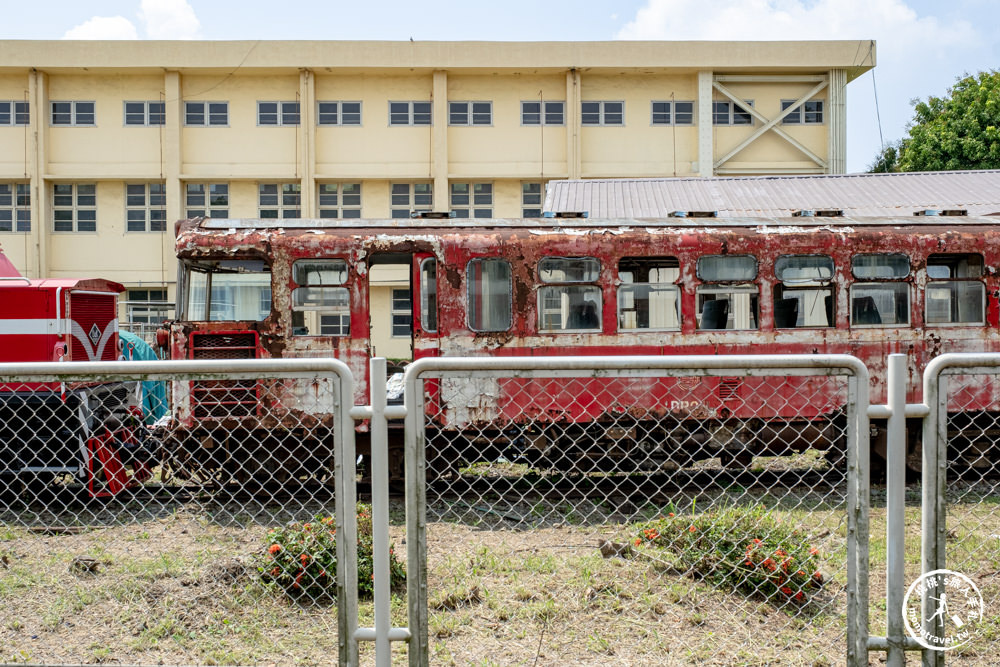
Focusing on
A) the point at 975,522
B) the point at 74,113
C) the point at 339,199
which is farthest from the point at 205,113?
the point at 975,522

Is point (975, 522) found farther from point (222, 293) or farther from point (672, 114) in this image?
point (672, 114)

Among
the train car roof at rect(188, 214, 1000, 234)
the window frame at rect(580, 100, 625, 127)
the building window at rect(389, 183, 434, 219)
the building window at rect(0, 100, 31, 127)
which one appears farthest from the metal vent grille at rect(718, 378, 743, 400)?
the building window at rect(0, 100, 31, 127)

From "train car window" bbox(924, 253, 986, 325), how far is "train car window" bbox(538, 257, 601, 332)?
→ 355 centimetres

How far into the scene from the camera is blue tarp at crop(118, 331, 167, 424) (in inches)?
413

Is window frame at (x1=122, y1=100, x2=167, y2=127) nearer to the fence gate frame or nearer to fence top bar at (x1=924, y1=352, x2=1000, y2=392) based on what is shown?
the fence gate frame

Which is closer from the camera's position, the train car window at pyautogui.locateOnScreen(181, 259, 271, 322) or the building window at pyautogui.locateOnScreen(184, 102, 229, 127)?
the train car window at pyautogui.locateOnScreen(181, 259, 271, 322)

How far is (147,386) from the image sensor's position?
1088 cm

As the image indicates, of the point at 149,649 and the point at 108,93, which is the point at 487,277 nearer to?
the point at 149,649

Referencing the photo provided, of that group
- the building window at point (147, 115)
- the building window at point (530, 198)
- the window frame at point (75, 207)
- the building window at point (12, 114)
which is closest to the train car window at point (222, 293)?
the building window at point (530, 198)

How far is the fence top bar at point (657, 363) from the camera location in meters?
3.04

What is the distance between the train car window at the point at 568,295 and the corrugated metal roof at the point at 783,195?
499cm

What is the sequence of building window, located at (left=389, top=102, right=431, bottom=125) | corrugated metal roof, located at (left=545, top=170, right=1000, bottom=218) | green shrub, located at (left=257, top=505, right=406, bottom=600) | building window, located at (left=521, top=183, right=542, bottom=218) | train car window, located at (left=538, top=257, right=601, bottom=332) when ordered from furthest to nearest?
building window, located at (left=521, top=183, right=542, bottom=218), building window, located at (left=389, top=102, right=431, bottom=125), corrugated metal roof, located at (left=545, top=170, right=1000, bottom=218), train car window, located at (left=538, top=257, right=601, bottom=332), green shrub, located at (left=257, top=505, right=406, bottom=600)

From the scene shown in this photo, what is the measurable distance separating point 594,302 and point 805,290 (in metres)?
2.26

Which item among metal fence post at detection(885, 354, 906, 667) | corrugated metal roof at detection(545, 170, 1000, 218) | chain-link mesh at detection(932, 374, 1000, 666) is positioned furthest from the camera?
corrugated metal roof at detection(545, 170, 1000, 218)
